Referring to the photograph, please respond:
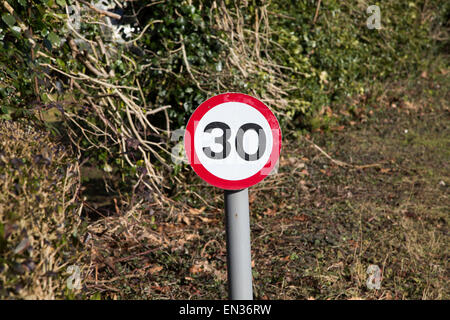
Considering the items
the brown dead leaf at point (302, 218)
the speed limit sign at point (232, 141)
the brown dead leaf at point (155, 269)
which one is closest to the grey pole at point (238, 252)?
the speed limit sign at point (232, 141)

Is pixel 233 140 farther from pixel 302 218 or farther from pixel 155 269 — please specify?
pixel 302 218

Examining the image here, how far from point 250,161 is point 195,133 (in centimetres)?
27

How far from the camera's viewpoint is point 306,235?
4066mm

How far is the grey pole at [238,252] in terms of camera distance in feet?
6.29

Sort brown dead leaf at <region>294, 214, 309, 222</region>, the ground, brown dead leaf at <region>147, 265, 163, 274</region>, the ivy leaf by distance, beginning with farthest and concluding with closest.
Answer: brown dead leaf at <region>294, 214, 309, 222</region> < brown dead leaf at <region>147, 265, 163, 274</region> < the ground < the ivy leaf

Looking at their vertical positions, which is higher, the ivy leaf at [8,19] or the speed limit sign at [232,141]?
the ivy leaf at [8,19]

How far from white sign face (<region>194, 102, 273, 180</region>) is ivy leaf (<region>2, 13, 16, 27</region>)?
5.07 feet

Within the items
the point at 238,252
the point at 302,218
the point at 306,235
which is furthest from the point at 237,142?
the point at 302,218

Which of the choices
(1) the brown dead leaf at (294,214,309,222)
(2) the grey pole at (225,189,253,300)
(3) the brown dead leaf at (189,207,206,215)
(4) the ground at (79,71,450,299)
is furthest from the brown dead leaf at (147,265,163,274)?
(2) the grey pole at (225,189,253,300)

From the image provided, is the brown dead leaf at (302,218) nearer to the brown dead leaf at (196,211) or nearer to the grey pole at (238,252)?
the brown dead leaf at (196,211)

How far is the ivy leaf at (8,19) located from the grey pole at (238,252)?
1.84 meters

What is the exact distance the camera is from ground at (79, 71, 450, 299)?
11.2 ft

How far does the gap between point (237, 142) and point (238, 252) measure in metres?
0.46

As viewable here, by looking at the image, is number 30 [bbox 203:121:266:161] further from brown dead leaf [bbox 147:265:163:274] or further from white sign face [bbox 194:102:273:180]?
brown dead leaf [bbox 147:265:163:274]
